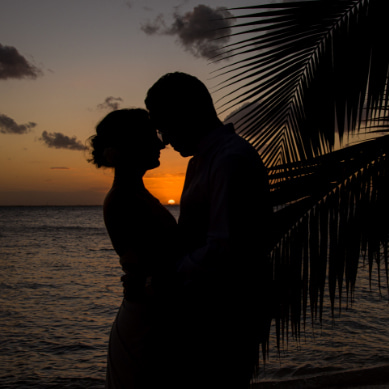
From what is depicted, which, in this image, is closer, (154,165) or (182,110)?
(182,110)

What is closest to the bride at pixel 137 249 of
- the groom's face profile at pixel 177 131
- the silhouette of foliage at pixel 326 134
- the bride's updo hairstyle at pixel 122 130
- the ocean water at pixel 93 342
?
the bride's updo hairstyle at pixel 122 130

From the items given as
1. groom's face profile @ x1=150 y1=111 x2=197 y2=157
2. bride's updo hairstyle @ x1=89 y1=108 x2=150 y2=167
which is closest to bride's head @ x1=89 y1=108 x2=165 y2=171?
bride's updo hairstyle @ x1=89 y1=108 x2=150 y2=167

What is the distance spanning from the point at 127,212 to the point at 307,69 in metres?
1.23

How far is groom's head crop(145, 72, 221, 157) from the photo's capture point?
1.30 meters

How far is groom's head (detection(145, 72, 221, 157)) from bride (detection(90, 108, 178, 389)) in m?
0.35

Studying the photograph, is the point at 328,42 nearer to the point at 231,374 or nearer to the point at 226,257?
the point at 226,257

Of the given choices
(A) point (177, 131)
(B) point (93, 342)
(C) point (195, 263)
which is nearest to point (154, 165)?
(A) point (177, 131)

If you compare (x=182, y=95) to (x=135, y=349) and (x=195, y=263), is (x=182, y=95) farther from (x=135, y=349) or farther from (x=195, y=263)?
(x=135, y=349)

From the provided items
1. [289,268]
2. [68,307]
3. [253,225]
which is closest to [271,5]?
[253,225]

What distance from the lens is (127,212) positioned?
5.00 feet

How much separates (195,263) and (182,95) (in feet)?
1.92

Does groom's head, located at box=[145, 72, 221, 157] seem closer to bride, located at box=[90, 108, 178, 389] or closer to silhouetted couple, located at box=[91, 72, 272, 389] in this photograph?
silhouetted couple, located at box=[91, 72, 272, 389]

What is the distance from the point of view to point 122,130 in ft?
5.70

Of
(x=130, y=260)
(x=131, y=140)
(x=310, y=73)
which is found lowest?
(x=130, y=260)
